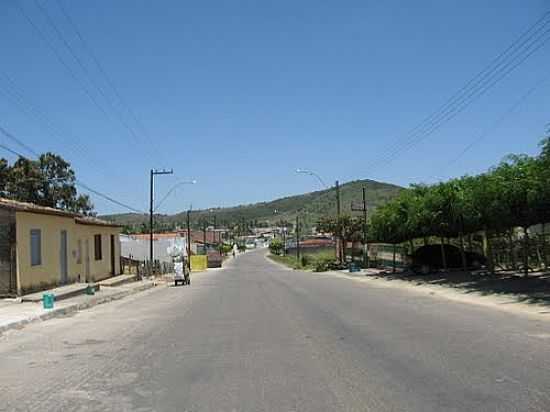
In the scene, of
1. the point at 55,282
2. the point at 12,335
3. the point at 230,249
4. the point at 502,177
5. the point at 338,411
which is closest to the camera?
the point at 338,411

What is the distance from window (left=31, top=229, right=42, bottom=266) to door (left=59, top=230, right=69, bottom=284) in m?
3.67

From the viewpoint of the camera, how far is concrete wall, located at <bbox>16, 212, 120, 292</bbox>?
2722 centimetres

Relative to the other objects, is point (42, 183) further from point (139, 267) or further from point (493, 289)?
point (493, 289)

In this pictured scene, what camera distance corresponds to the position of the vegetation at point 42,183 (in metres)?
58.0

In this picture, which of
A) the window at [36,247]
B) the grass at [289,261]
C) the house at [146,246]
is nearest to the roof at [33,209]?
the window at [36,247]

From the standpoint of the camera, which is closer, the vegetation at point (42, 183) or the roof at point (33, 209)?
the roof at point (33, 209)

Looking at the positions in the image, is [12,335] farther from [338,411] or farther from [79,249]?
[79,249]

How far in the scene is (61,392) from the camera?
9.13m

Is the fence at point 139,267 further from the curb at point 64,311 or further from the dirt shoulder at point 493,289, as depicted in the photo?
the dirt shoulder at point 493,289

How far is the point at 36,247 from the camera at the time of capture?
2925 cm

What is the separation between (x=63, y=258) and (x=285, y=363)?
25.3 meters

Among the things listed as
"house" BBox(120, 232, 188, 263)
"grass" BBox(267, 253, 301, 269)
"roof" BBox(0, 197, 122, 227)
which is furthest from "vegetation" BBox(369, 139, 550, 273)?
"house" BBox(120, 232, 188, 263)

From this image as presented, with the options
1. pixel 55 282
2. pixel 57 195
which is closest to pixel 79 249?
pixel 55 282

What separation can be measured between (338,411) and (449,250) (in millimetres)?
34278
